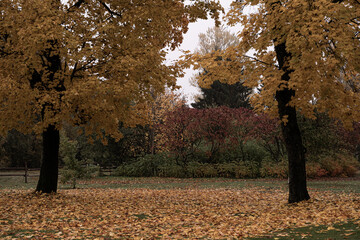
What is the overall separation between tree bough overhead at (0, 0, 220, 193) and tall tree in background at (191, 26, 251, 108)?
2583 cm

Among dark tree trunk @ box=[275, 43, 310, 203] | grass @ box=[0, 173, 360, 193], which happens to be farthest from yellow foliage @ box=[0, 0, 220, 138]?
grass @ box=[0, 173, 360, 193]

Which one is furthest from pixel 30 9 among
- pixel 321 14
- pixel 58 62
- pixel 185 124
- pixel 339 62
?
pixel 185 124

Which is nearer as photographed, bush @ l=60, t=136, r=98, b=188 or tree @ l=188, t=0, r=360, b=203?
tree @ l=188, t=0, r=360, b=203

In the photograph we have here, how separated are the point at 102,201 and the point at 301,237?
6467 mm

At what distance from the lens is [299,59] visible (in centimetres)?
670

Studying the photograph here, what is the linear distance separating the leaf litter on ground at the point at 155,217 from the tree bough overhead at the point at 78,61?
2.20 m

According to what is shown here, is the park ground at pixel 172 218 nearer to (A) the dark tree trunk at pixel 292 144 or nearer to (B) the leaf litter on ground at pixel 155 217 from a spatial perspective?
(B) the leaf litter on ground at pixel 155 217

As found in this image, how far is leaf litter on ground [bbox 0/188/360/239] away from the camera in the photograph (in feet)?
19.5

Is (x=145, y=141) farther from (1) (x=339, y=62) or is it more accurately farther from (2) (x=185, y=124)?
(1) (x=339, y=62)

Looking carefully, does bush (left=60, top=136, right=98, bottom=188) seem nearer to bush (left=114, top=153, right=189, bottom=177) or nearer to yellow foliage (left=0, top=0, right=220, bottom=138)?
yellow foliage (left=0, top=0, right=220, bottom=138)

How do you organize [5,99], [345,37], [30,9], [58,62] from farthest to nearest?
[58,62], [5,99], [30,9], [345,37]

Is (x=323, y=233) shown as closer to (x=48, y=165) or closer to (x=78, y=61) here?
(x=78, y=61)

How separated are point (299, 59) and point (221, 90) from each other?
3116cm

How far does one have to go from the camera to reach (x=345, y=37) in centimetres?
634
